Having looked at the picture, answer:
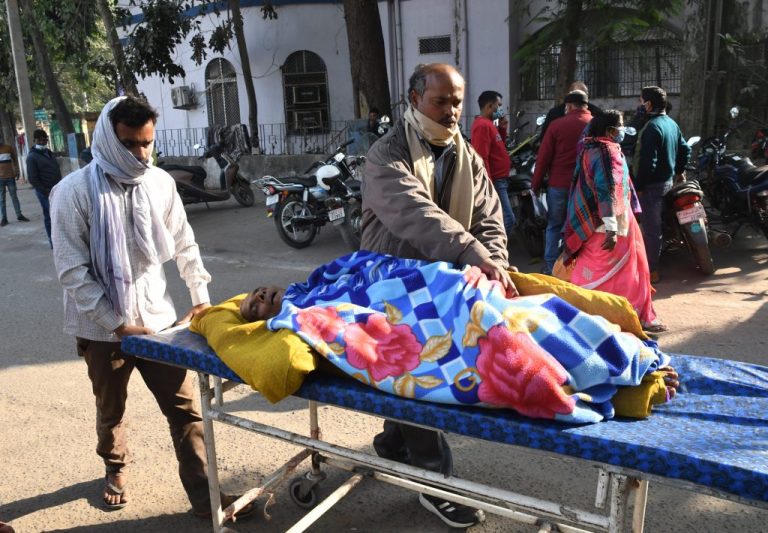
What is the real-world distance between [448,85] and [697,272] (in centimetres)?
525

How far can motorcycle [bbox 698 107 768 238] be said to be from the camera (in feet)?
23.3

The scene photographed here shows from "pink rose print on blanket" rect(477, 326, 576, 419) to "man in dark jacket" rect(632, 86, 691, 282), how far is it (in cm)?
474

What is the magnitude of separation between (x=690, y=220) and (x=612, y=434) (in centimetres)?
518

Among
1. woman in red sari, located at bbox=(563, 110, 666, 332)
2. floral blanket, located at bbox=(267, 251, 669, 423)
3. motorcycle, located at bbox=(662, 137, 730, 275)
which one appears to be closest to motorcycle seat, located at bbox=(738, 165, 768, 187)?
motorcycle, located at bbox=(662, 137, 730, 275)

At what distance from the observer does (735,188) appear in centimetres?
739

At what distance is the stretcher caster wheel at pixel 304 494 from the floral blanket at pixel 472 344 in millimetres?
1147

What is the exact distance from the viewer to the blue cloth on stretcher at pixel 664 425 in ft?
→ 6.33

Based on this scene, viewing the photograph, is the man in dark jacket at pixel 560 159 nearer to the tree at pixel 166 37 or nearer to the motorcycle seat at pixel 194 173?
the motorcycle seat at pixel 194 173

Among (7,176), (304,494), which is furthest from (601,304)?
(7,176)

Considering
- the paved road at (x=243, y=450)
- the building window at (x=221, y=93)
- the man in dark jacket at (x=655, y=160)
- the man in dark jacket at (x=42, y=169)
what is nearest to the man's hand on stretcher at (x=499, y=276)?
the paved road at (x=243, y=450)

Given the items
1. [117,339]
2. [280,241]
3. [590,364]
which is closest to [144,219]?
[117,339]

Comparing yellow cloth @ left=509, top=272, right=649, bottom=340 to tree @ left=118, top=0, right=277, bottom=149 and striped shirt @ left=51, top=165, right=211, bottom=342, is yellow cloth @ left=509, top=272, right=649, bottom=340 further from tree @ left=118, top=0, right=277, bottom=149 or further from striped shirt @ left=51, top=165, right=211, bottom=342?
tree @ left=118, top=0, right=277, bottom=149

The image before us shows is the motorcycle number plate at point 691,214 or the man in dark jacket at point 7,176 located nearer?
the motorcycle number plate at point 691,214

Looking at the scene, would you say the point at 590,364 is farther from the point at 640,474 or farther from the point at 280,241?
the point at 280,241
